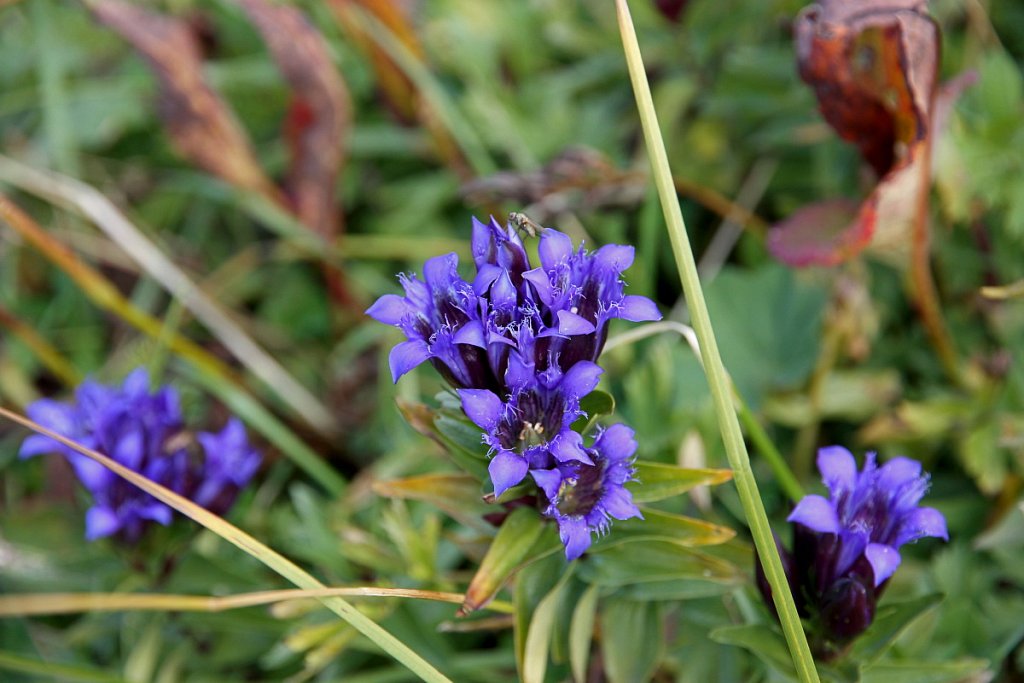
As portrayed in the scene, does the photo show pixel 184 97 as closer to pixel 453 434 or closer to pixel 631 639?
pixel 453 434

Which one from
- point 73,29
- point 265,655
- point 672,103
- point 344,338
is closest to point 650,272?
point 672,103

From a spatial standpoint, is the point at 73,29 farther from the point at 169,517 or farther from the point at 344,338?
the point at 169,517

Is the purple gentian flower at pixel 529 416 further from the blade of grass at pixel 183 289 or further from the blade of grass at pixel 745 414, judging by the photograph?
the blade of grass at pixel 183 289

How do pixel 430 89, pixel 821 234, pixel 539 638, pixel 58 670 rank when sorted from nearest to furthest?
pixel 539 638
pixel 58 670
pixel 821 234
pixel 430 89

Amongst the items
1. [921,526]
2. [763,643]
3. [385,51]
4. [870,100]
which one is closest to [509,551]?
[763,643]

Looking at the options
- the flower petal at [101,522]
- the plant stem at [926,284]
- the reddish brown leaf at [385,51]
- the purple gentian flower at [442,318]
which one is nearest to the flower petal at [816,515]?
the purple gentian flower at [442,318]
